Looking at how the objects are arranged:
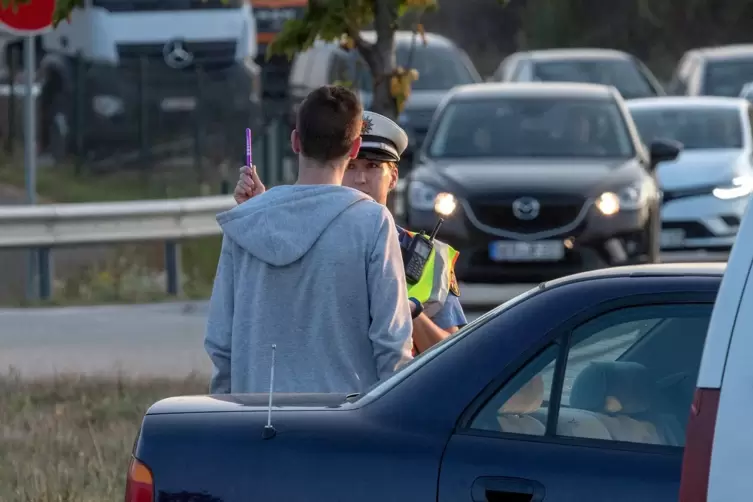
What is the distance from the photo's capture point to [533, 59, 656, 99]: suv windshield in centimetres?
2498

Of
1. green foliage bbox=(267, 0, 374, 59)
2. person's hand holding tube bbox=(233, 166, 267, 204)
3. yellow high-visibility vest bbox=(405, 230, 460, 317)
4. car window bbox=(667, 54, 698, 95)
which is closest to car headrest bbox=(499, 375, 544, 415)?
yellow high-visibility vest bbox=(405, 230, 460, 317)

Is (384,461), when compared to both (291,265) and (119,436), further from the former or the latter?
(119,436)

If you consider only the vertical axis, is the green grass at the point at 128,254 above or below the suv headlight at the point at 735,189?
below

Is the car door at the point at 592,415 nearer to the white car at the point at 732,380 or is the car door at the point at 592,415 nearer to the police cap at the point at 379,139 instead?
the white car at the point at 732,380

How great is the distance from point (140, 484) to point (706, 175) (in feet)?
40.8

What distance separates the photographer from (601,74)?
82.9ft

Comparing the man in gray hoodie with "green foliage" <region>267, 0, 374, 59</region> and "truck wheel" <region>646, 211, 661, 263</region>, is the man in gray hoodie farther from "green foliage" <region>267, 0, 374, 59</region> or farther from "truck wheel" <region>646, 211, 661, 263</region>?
"truck wheel" <region>646, 211, 661, 263</region>

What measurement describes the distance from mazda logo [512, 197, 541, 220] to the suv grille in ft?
0.05

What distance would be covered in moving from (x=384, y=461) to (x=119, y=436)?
443 centimetres

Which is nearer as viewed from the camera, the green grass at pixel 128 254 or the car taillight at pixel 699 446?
the car taillight at pixel 699 446

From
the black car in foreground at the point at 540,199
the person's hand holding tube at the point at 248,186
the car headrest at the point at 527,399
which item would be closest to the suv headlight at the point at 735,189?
the black car in foreground at the point at 540,199

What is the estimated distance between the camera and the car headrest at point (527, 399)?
13.0 ft

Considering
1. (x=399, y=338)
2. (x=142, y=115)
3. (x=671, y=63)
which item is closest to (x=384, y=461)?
(x=399, y=338)

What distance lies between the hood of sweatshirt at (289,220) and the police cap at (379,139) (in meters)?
0.49
